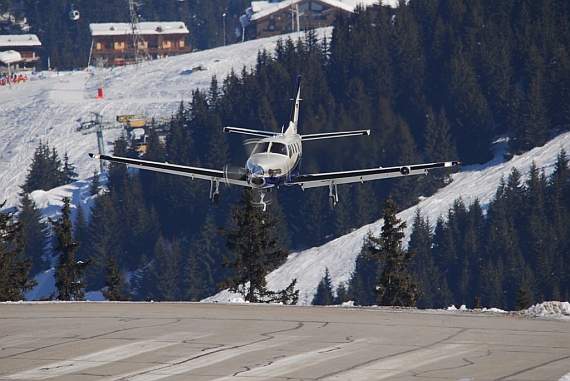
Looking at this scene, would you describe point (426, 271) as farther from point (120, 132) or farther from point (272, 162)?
point (272, 162)

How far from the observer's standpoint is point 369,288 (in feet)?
341

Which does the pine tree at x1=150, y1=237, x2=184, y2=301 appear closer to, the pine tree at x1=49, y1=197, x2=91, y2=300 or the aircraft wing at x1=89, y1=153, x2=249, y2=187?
the pine tree at x1=49, y1=197, x2=91, y2=300

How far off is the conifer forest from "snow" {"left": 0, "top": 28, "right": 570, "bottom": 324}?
291 cm

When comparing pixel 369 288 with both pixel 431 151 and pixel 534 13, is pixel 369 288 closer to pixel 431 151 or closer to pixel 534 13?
pixel 431 151

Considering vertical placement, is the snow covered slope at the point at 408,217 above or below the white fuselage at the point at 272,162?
below

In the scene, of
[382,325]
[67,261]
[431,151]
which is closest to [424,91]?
[431,151]

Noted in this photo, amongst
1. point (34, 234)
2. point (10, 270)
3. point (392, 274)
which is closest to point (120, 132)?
point (34, 234)

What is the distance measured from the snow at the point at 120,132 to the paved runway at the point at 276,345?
6946 centimetres

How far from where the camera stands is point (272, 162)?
1409 inches

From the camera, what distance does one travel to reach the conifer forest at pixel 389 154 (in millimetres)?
109750

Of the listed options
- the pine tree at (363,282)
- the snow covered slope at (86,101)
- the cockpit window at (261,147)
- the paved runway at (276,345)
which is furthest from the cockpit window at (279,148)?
the snow covered slope at (86,101)

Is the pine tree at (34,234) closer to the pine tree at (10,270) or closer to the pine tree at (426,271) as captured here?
the pine tree at (426,271)

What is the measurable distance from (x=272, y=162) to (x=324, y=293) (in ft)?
206

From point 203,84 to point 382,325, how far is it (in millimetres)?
154256
